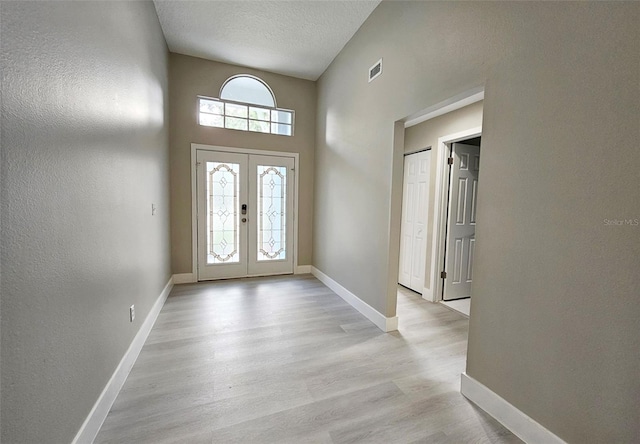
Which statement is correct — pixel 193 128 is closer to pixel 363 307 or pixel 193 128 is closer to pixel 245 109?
pixel 245 109

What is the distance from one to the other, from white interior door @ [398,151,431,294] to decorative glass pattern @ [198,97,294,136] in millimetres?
2065

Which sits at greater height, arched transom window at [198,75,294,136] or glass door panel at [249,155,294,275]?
arched transom window at [198,75,294,136]

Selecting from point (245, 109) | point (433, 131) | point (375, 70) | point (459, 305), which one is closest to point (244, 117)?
point (245, 109)

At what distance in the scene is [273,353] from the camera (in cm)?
216

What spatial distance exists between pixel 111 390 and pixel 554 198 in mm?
2676

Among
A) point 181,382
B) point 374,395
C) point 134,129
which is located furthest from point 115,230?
point 374,395

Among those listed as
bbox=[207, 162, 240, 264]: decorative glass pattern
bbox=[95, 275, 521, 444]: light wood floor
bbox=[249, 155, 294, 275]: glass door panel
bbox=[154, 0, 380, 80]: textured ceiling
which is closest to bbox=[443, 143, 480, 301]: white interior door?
bbox=[95, 275, 521, 444]: light wood floor

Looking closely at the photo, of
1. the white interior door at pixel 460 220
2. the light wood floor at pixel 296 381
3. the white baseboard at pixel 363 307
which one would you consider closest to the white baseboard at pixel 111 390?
the light wood floor at pixel 296 381

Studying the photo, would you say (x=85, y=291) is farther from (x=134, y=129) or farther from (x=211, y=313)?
(x=211, y=313)

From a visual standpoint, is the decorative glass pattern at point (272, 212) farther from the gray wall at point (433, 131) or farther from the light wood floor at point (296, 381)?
the gray wall at point (433, 131)

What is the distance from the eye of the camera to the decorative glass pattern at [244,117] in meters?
3.90

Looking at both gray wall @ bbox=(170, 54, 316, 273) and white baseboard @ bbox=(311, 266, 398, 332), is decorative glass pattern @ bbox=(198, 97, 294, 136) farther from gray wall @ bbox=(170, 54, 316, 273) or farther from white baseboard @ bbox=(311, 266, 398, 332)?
white baseboard @ bbox=(311, 266, 398, 332)

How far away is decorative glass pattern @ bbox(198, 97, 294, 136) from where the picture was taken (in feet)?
12.8

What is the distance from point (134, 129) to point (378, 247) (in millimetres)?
2389
